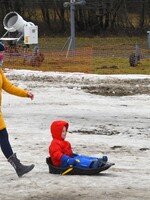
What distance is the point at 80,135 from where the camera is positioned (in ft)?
31.2

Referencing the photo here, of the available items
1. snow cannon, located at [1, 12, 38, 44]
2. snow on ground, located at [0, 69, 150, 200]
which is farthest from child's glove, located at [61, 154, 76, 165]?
snow cannon, located at [1, 12, 38, 44]

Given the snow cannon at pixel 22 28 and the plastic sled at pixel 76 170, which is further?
the snow cannon at pixel 22 28

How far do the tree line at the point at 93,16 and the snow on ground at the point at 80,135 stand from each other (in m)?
31.1

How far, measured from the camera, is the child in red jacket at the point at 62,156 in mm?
6660

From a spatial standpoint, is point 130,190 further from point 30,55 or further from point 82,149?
point 30,55

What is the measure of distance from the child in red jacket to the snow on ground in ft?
0.57

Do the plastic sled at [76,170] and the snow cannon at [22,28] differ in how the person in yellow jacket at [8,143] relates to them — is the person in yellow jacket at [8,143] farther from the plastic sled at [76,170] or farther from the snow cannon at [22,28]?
the snow cannon at [22,28]

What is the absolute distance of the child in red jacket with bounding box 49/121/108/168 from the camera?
6.66m

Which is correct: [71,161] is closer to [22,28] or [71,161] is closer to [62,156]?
[62,156]

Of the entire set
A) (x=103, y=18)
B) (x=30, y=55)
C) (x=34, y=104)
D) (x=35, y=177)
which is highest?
(x=35, y=177)

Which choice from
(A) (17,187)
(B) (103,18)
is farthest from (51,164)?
(B) (103,18)

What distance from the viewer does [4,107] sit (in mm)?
12625

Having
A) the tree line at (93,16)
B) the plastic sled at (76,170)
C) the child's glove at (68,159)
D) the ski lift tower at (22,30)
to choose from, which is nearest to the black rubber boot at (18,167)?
the plastic sled at (76,170)

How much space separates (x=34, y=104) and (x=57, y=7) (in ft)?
130
